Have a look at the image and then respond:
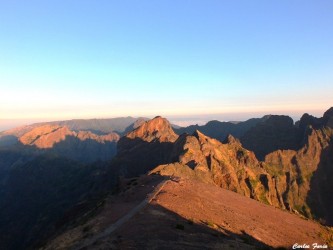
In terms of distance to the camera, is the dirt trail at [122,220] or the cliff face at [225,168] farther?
the cliff face at [225,168]

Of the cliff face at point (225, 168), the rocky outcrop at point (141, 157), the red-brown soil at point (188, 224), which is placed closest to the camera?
the red-brown soil at point (188, 224)

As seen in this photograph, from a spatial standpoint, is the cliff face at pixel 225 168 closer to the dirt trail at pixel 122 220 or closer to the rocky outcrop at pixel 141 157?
the rocky outcrop at pixel 141 157

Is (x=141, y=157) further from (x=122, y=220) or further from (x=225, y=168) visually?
(x=122, y=220)

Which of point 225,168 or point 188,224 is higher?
point 188,224

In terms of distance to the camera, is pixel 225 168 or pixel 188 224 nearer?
pixel 188 224

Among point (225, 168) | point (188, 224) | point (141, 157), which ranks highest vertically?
point (188, 224)

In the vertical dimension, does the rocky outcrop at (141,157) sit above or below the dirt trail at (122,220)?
below

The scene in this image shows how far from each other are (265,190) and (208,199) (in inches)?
3353

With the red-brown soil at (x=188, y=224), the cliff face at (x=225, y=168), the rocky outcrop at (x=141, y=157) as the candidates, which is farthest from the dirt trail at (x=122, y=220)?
the rocky outcrop at (x=141, y=157)

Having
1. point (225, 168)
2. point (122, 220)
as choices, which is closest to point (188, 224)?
point (122, 220)

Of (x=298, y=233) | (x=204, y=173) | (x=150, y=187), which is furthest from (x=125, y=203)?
(x=204, y=173)

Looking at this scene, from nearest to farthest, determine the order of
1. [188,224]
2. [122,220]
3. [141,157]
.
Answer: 1. [122,220]
2. [188,224]
3. [141,157]

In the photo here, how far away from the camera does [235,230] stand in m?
54.0

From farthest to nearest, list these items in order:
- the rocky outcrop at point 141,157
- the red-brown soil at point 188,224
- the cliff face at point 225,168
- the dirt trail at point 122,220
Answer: the rocky outcrop at point 141,157 → the cliff face at point 225,168 → the red-brown soil at point 188,224 → the dirt trail at point 122,220
